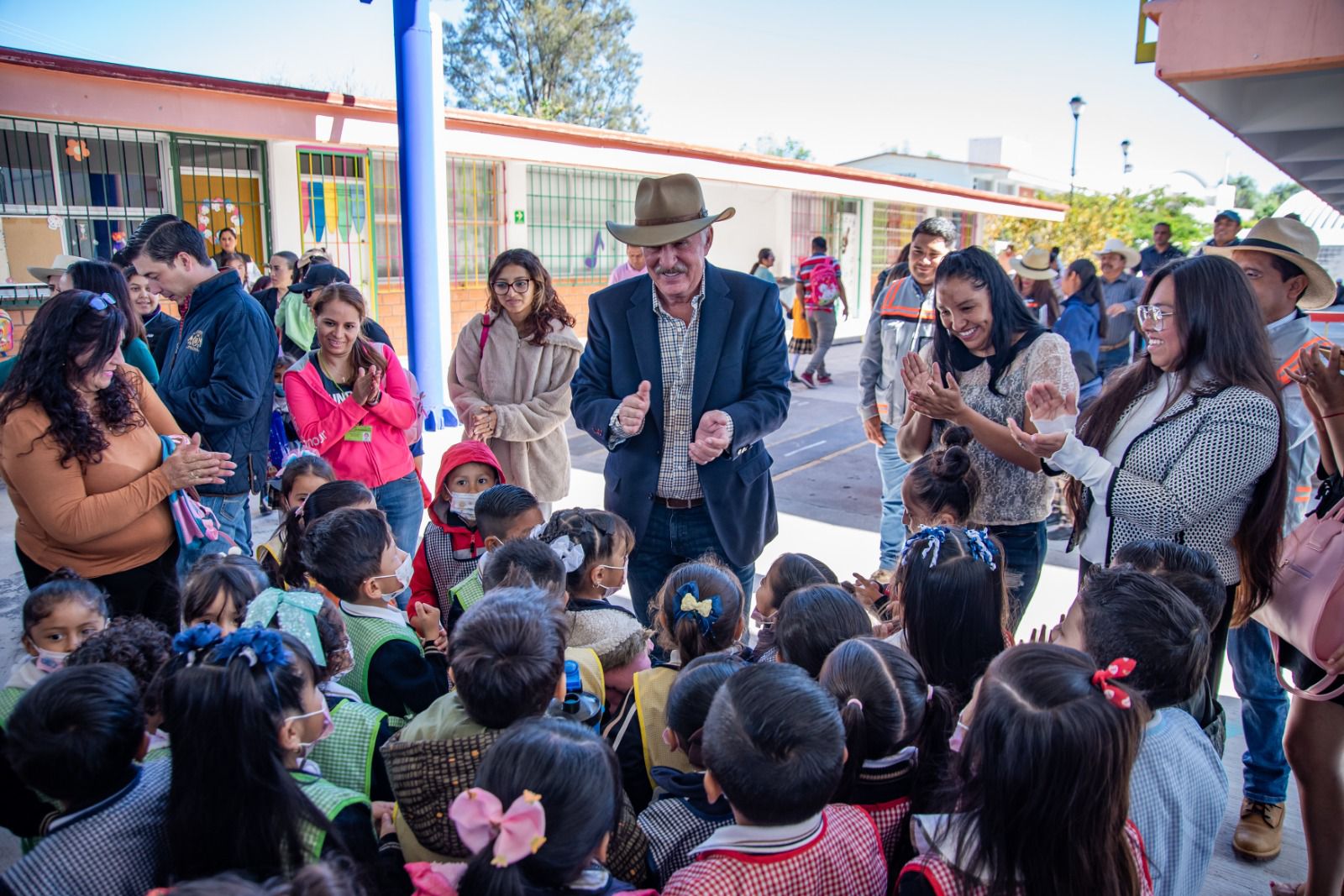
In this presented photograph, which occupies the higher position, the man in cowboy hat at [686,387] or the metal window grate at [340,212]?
the metal window grate at [340,212]

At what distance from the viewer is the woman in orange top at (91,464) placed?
246cm

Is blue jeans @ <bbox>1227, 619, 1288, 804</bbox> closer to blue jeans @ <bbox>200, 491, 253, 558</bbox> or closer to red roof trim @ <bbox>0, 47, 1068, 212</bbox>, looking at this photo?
blue jeans @ <bbox>200, 491, 253, 558</bbox>

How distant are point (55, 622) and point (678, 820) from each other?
1.66 meters

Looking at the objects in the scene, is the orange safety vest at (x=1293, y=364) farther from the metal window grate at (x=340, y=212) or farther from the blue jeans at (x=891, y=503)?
the metal window grate at (x=340, y=212)

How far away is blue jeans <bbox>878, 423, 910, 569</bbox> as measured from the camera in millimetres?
4391

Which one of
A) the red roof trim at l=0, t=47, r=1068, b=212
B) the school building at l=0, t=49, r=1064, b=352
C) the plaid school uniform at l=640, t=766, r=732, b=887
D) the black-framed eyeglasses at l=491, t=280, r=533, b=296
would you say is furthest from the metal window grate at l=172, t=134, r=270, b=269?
the plaid school uniform at l=640, t=766, r=732, b=887

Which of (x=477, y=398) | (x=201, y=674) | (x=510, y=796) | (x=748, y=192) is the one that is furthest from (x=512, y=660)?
(x=748, y=192)

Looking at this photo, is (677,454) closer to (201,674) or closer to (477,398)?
(477,398)

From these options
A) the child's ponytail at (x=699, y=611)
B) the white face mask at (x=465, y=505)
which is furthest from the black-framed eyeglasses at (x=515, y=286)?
the child's ponytail at (x=699, y=611)

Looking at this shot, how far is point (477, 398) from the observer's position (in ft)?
12.6

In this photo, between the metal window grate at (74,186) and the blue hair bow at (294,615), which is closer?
the blue hair bow at (294,615)

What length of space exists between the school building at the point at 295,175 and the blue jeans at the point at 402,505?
2.63 m

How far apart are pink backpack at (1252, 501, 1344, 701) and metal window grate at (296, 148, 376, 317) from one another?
858cm

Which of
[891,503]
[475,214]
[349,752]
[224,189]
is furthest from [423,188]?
[475,214]
